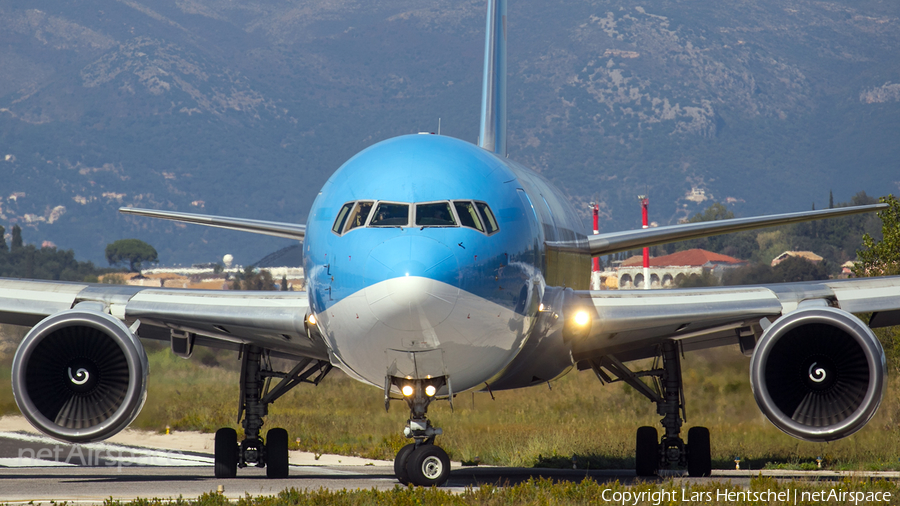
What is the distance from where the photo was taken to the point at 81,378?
39.8ft

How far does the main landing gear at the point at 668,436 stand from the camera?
15797 mm

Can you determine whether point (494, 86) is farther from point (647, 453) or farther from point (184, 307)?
point (184, 307)

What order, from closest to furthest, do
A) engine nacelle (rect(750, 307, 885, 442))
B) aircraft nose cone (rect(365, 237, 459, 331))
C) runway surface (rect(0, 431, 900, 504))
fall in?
aircraft nose cone (rect(365, 237, 459, 331))
engine nacelle (rect(750, 307, 885, 442))
runway surface (rect(0, 431, 900, 504))

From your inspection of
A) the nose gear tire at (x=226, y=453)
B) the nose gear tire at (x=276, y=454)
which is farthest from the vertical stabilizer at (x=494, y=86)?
the nose gear tire at (x=226, y=453)

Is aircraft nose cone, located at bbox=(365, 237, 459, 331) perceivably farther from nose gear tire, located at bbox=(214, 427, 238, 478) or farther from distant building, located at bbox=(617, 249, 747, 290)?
distant building, located at bbox=(617, 249, 747, 290)

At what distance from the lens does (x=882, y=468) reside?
17688mm

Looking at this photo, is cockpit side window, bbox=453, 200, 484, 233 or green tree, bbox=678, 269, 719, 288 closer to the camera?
cockpit side window, bbox=453, 200, 484, 233

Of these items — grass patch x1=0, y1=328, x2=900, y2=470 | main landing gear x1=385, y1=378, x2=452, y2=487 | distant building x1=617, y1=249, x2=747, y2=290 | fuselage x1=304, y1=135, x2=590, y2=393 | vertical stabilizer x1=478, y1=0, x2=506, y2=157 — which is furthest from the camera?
distant building x1=617, y1=249, x2=747, y2=290

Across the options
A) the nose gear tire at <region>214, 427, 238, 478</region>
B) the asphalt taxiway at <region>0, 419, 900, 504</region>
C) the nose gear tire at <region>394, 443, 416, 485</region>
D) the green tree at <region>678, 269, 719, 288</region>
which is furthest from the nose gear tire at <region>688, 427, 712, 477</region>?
the green tree at <region>678, 269, 719, 288</region>

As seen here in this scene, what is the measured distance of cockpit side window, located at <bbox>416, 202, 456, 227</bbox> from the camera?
10250mm

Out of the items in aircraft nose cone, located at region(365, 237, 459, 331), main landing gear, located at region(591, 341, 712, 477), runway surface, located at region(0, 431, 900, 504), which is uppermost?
aircraft nose cone, located at region(365, 237, 459, 331)

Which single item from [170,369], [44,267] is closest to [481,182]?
[170,369]

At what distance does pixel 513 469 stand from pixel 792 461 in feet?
Result: 16.9

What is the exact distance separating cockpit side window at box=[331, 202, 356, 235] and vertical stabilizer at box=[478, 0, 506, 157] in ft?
31.2
